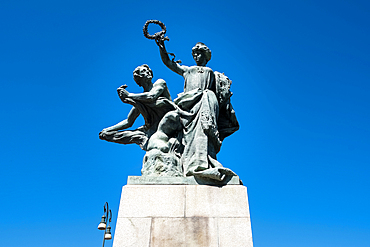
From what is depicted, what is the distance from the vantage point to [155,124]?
724 centimetres

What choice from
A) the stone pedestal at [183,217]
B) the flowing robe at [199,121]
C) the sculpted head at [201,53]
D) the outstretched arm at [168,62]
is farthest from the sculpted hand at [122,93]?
the stone pedestal at [183,217]

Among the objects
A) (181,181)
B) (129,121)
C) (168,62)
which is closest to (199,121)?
(181,181)

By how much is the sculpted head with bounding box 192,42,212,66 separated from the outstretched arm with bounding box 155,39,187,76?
40 cm

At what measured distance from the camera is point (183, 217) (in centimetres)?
543

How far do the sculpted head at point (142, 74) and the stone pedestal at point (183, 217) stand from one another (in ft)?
8.77

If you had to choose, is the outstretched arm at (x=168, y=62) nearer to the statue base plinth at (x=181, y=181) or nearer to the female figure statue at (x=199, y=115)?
the female figure statue at (x=199, y=115)

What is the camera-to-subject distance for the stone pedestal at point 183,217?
206 inches

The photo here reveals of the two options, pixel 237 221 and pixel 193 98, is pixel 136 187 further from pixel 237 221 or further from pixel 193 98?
pixel 193 98

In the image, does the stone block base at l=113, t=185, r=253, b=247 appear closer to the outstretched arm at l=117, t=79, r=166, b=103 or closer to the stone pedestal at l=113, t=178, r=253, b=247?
the stone pedestal at l=113, t=178, r=253, b=247

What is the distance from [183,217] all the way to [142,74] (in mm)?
3561

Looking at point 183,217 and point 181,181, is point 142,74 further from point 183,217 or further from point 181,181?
point 183,217

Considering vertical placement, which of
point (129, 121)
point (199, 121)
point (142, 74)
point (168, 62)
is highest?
point (168, 62)

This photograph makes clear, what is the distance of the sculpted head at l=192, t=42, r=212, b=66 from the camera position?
312 inches

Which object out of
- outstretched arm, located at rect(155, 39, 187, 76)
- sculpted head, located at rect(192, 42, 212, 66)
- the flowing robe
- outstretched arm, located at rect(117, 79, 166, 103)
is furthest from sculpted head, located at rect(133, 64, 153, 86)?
sculpted head, located at rect(192, 42, 212, 66)
